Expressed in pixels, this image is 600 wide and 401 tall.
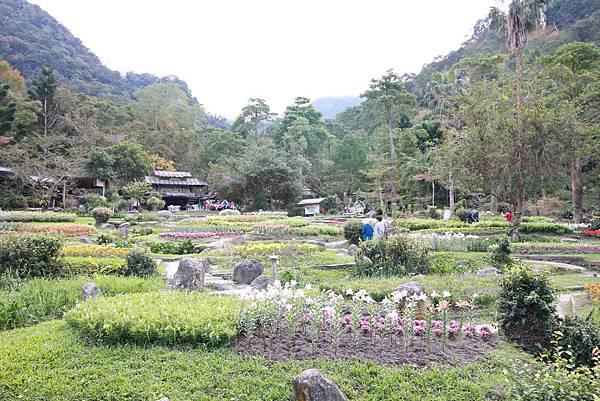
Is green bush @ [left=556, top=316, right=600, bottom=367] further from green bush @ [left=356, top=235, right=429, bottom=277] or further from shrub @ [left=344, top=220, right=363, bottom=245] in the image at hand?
shrub @ [left=344, top=220, right=363, bottom=245]

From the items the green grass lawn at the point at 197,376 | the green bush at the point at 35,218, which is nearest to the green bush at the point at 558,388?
the green grass lawn at the point at 197,376

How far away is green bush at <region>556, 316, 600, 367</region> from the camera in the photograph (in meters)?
5.75

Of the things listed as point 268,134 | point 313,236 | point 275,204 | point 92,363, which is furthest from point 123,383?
point 268,134

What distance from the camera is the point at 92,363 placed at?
5.43m

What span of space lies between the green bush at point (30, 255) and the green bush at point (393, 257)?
298 inches

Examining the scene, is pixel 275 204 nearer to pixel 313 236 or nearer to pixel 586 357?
pixel 313 236

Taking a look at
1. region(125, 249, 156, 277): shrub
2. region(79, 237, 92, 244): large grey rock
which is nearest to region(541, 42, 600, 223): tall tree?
region(125, 249, 156, 277): shrub

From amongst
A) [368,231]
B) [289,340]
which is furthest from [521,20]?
[289,340]

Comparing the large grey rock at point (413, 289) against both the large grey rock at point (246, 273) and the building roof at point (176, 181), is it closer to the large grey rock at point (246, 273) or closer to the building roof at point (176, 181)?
the large grey rock at point (246, 273)

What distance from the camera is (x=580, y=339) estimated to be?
586cm

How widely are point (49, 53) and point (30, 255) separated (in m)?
85.8

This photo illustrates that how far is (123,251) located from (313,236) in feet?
31.4

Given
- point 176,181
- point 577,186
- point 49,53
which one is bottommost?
point 577,186

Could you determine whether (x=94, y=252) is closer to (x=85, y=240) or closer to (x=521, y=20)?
(x=85, y=240)
